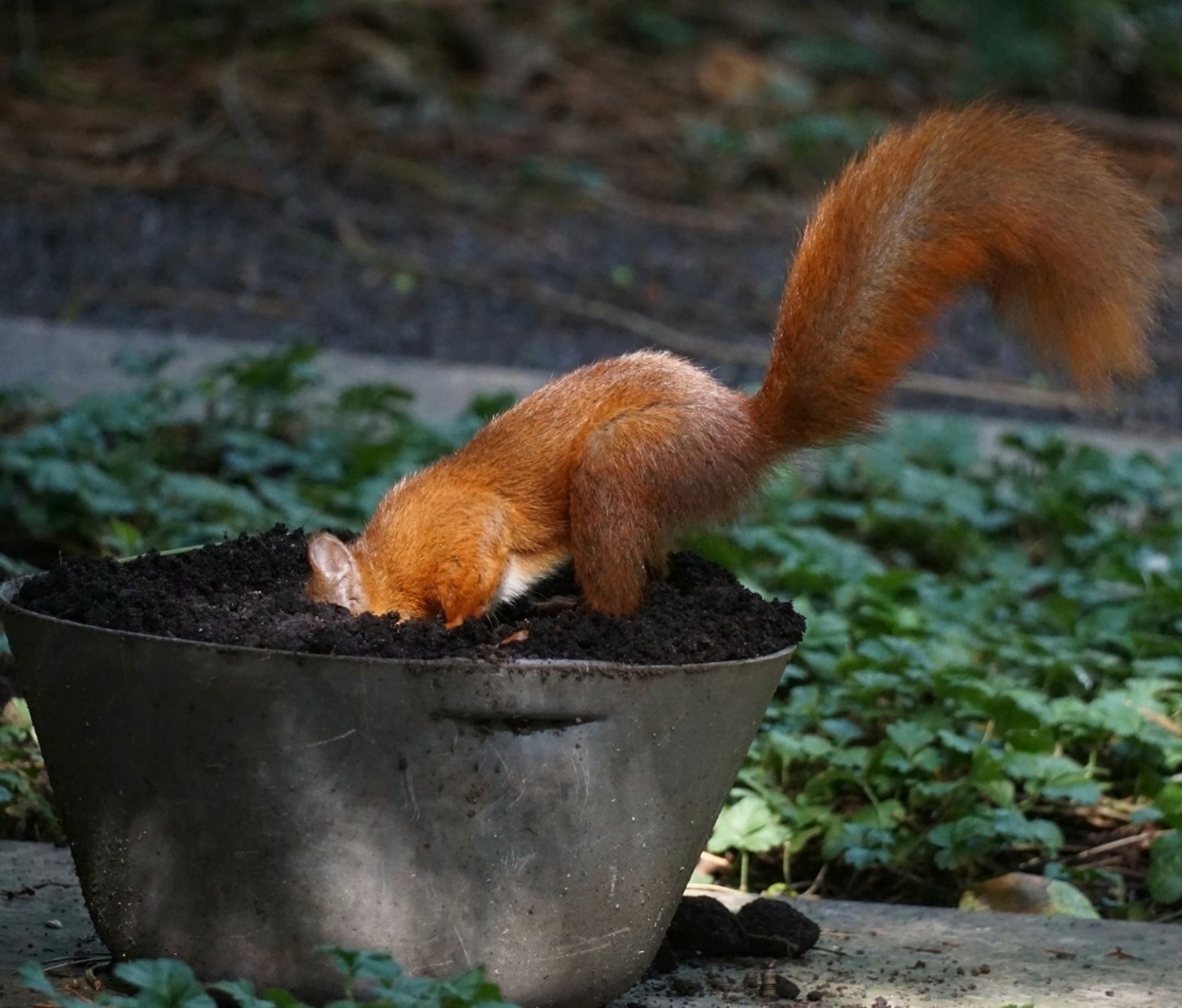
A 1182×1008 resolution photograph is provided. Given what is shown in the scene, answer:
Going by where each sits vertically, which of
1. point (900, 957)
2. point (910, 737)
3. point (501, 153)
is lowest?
point (900, 957)

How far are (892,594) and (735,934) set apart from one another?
2.01 metres

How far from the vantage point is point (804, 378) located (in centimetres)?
287

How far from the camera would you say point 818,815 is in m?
3.63

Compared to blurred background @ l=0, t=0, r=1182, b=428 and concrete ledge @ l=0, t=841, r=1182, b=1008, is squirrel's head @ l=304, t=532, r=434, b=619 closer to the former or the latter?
concrete ledge @ l=0, t=841, r=1182, b=1008

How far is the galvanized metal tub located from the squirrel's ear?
18.6 inches

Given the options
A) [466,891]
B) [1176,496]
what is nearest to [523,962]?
[466,891]

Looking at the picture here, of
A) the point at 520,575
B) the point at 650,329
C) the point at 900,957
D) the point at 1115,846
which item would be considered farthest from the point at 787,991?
the point at 650,329

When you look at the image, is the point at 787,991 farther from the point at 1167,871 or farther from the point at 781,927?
the point at 1167,871

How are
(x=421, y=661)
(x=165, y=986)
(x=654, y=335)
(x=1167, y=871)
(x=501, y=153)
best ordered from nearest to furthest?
(x=165, y=986), (x=421, y=661), (x=1167, y=871), (x=654, y=335), (x=501, y=153)

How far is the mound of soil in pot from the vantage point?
2.29 meters

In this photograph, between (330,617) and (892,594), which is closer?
(330,617)

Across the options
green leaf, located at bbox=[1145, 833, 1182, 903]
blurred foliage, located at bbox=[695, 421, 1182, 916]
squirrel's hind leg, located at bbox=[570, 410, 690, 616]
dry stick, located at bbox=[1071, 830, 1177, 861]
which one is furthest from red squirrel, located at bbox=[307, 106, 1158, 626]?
dry stick, located at bbox=[1071, 830, 1177, 861]

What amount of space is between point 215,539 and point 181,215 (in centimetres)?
530

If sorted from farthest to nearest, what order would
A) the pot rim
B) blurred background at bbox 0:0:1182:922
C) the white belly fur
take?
1. blurred background at bbox 0:0:1182:922
2. the white belly fur
3. the pot rim
